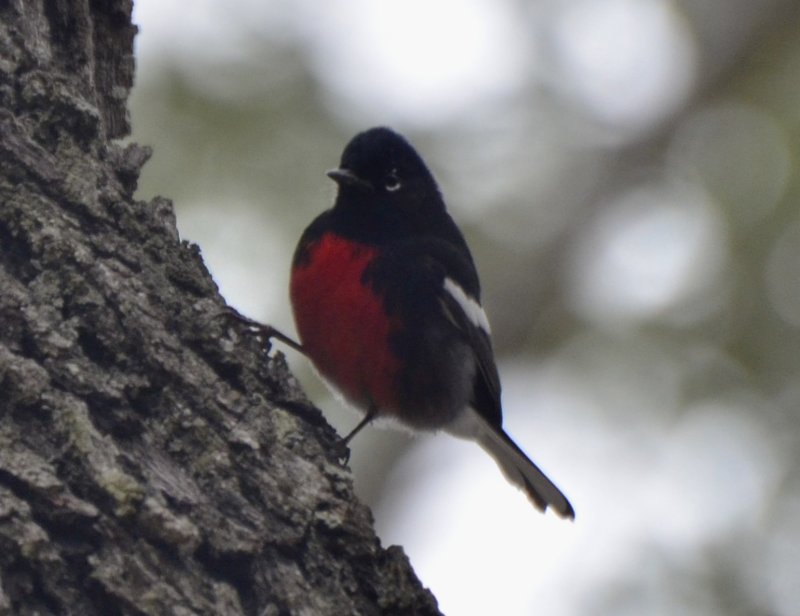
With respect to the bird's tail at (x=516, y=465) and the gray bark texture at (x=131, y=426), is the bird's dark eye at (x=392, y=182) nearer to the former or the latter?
the bird's tail at (x=516, y=465)

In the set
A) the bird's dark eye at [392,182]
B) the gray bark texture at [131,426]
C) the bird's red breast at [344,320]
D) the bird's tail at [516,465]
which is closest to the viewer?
the gray bark texture at [131,426]

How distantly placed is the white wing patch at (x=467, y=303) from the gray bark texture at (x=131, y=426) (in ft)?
6.15

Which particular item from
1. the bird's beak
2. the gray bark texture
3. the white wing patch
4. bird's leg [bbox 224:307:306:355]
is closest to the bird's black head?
the bird's beak

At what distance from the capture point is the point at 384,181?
5020 mm

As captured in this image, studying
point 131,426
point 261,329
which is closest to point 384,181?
point 261,329

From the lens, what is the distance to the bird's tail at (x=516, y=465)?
4703mm

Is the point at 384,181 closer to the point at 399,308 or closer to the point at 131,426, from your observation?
the point at 399,308

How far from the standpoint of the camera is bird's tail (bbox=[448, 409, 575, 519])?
4.70 metres

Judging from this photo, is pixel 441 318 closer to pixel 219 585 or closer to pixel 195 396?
pixel 195 396

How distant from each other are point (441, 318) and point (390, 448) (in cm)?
195

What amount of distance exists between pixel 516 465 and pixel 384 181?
124 cm

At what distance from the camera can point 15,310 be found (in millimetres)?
2549

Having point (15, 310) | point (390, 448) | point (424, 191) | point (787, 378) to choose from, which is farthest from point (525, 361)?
point (15, 310)

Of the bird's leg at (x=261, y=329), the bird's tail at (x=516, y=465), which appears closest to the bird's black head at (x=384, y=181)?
the bird's leg at (x=261, y=329)
